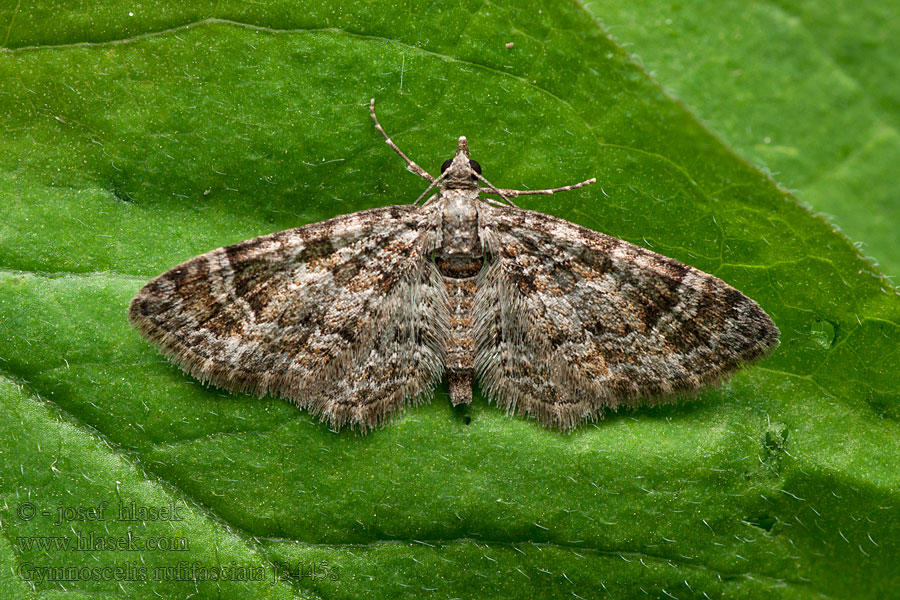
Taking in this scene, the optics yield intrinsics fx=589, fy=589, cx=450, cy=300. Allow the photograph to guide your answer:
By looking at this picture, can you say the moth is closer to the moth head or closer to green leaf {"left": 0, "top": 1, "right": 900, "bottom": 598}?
the moth head

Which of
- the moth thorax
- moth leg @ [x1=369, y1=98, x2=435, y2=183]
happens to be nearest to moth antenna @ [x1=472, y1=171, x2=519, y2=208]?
the moth thorax

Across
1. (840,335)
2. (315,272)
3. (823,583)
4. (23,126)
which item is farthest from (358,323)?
(823,583)

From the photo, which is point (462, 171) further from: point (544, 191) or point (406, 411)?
point (406, 411)

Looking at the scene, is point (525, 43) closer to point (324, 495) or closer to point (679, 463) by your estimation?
point (679, 463)

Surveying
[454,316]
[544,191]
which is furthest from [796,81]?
[454,316]

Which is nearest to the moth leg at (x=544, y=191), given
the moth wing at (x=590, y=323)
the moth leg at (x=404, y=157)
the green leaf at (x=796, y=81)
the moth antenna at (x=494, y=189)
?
the moth antenna at (x=494, y=189)

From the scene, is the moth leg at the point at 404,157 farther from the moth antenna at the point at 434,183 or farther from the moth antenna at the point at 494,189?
the moth antenna at the point at 494,189

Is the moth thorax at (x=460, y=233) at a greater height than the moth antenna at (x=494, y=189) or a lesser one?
lesser
